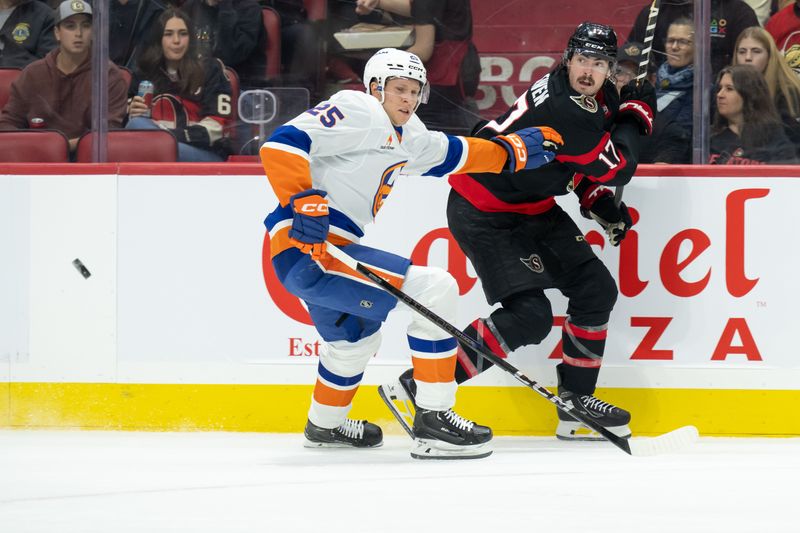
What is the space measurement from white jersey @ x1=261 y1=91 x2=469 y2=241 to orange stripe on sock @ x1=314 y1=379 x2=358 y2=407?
48 centimetres

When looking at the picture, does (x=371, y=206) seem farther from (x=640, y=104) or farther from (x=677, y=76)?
(x=677, y=76)

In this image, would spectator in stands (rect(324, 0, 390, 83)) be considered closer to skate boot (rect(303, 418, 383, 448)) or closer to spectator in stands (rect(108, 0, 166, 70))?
spectator in stands (rect(108, 0, 166, 70))

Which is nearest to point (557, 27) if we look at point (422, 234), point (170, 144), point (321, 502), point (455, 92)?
point (455, 92)

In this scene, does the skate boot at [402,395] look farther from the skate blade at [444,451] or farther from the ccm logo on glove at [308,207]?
the ccm logo on glove at [308,207]

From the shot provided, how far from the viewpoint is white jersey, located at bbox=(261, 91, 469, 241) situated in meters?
3.33

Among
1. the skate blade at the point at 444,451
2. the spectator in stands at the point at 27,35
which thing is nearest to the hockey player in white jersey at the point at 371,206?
the skate blade at the point at 444,451

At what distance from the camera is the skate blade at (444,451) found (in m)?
3.45

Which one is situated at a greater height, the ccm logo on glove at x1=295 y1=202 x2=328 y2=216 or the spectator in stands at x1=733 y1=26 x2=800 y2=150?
the spectator in stands at x1=733 y1=26 x2=800 y2=150

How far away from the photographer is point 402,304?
3447 mm

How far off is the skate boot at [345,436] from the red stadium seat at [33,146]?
1.29 m

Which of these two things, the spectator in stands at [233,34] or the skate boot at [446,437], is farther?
the spectator in stands at [233,34]

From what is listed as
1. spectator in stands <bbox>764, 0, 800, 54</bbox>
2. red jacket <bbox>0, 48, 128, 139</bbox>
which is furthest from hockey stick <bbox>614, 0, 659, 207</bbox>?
red jacket <bbox>0, 48, 128, 139</bbox>

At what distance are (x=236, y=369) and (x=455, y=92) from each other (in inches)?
45.6

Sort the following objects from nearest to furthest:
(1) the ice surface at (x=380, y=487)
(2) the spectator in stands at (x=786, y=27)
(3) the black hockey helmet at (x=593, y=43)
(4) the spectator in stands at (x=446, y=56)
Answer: (1) the ice surface at (x=380, y=487), (3) the black hockey helmet at (x=593, y=43), (2) the spectator in stands at (x=786, y=27), (4) the spectator in stands at (x=446, y=56)
